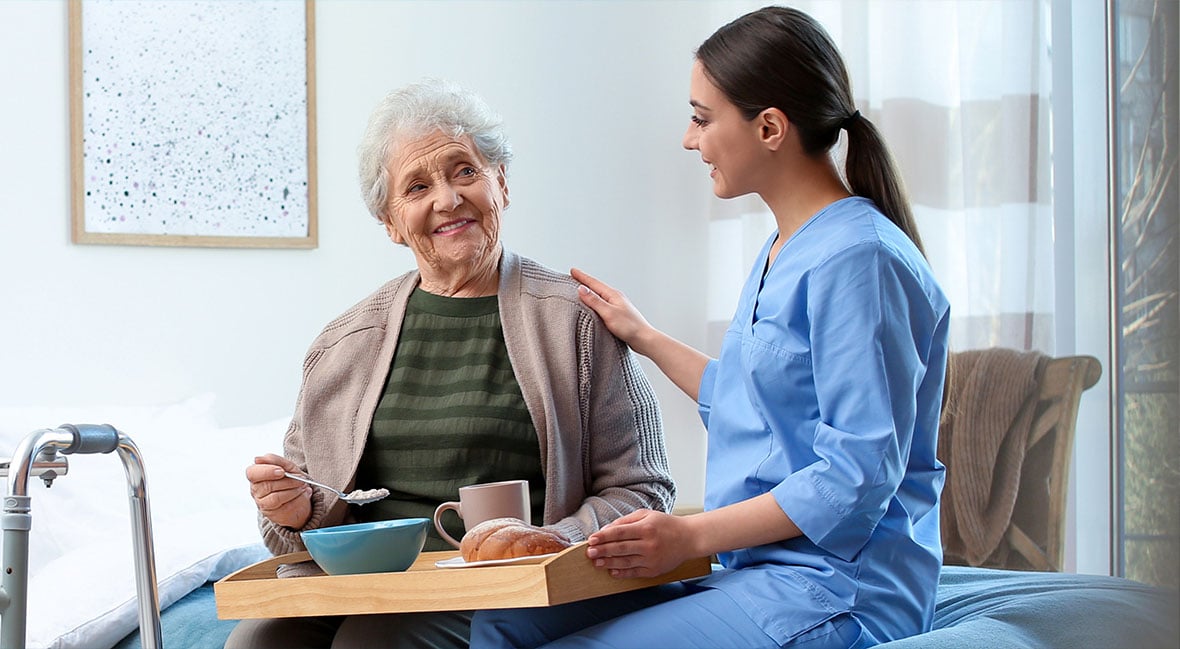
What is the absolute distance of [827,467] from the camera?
1.26 meters

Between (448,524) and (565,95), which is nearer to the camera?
(448,524)

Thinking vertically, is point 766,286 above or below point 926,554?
above

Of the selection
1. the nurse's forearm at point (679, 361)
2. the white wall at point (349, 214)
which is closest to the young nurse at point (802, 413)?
the nurse's forearm at point (679, 361)

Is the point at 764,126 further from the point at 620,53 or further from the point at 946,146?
the point at 620,53

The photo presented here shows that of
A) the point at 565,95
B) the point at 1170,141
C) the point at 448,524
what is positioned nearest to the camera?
the point at 1170,141

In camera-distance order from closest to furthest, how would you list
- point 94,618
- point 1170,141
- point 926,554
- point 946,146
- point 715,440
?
1. point 1170,141
2. point 926,554
3. point 715,440
4. point 94,618
5. point 946,146

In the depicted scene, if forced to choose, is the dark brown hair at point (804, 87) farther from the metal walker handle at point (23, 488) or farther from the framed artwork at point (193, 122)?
the framed artwork at point (193, 122)

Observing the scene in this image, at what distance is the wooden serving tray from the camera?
1160 millimetres

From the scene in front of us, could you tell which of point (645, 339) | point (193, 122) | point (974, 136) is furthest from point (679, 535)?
point (193, 122)

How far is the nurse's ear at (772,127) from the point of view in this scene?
1.42m

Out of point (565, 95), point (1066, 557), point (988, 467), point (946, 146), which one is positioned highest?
point (565, 95)

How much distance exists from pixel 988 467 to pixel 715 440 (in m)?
1.19

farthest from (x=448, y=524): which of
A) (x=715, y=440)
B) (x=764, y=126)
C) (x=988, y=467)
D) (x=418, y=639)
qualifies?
(x=988, y=467)

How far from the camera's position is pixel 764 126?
1428mm
